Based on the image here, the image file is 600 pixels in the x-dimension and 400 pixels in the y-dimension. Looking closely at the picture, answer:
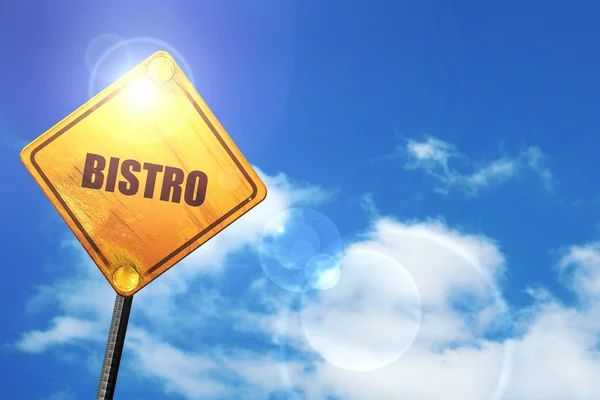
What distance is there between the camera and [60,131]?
2516 mm

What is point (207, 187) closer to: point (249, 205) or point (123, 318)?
point (249, 205)

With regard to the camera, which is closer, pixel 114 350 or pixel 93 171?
pixel 114 350

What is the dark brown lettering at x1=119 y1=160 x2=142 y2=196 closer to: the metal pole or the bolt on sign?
the bolt on sign

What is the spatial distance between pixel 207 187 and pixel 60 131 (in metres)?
0.71

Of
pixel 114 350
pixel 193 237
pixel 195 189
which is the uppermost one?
pixel 195 189

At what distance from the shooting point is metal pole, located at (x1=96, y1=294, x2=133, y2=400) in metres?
2.21

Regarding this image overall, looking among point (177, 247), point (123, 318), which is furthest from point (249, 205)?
point (123, 318)

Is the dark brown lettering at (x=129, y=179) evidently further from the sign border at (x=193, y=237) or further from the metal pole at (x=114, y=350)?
the metal pole at (x=114, y=350)

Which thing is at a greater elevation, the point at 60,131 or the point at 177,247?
the point at 60,131

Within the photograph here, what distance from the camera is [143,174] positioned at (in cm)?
249

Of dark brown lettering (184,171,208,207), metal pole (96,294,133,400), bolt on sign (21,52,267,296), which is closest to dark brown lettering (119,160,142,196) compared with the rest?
bolt on sign (21,52,267,296)

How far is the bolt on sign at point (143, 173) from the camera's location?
243 centimetres

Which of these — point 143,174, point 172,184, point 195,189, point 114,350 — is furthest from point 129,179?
point 114,350

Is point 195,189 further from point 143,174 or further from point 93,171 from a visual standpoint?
point 93,171
